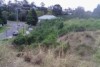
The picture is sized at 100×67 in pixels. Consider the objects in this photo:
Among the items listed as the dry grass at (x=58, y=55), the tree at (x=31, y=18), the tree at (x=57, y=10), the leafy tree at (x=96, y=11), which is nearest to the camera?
the dry grass at (x=58, y=55)

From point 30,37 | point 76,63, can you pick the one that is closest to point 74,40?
point 30,37

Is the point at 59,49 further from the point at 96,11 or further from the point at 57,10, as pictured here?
the point at 57,10

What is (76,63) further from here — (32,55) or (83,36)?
(83,36)

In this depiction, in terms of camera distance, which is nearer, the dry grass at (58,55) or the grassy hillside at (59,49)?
the dry grass at (58,55)

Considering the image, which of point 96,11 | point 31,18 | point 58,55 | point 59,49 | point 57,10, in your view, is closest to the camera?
point 58,55

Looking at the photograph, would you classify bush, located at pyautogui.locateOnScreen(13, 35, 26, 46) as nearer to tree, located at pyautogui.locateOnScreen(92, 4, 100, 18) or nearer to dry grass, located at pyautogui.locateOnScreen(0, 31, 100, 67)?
dry grass, located at pyautogui.locateOnScreen(0, 31, 100, 67)

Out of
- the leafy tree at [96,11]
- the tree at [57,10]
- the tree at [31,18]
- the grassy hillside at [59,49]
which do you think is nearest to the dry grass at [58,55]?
Answer: the grassy hillside at [59,49]

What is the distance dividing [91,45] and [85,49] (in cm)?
82

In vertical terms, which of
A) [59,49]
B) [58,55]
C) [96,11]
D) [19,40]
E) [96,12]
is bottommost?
[19,40]

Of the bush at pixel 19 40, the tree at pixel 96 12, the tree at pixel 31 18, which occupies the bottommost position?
the bush at pixel 19 40

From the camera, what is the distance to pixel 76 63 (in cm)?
747

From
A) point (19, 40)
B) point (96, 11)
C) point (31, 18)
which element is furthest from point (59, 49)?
point (31, 18)

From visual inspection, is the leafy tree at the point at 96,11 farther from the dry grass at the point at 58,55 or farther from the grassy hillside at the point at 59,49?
the dry grass at the point at 58,55

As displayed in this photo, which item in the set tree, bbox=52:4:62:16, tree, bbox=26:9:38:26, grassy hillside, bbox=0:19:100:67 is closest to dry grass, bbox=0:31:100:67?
grassy hillside, bbox=0:19:100:67
